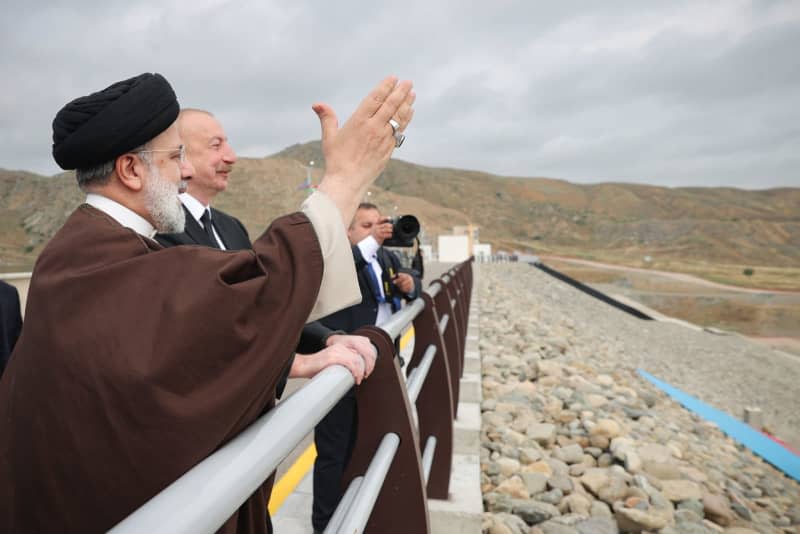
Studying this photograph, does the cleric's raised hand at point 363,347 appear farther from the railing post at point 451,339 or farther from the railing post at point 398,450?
the railing post at point 451,339

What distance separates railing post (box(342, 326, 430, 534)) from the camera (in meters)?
1.65

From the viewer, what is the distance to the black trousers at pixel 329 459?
2895 mm

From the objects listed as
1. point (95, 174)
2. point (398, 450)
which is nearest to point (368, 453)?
point (398, 450)

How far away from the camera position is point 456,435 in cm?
410

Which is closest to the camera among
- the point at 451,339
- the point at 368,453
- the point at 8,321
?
the point at 368,453

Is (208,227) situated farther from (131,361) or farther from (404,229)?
(131,361)

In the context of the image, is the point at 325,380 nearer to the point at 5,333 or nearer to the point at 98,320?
the point at 98,320

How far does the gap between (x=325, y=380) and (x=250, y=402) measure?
0.82 feet

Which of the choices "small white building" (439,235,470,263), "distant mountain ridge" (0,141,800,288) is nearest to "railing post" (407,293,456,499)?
"small white building" (439,235,470,263)

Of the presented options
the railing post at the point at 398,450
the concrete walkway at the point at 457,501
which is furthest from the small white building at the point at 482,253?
the railing post at the point at 398,450

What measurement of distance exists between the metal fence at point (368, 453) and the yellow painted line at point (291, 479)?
1006 millimetres

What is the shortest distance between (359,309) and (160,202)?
243cm

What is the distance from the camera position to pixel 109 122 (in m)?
1.24

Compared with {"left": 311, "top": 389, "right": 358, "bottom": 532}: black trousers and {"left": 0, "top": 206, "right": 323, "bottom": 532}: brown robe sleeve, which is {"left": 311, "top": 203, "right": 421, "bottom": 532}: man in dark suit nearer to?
{"left": 311, "top": 389, "right": 358, "bottom": 532}: black trousers
